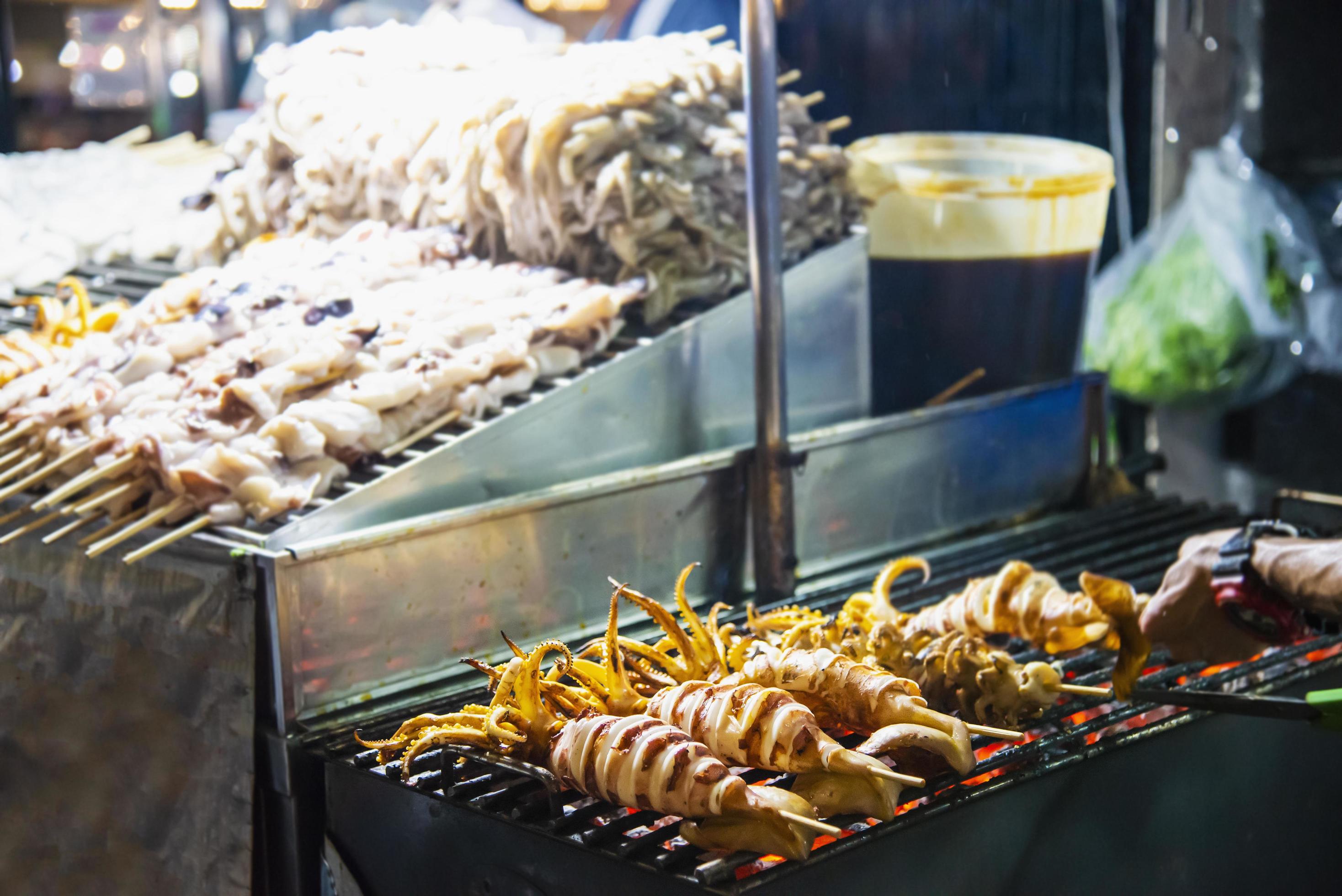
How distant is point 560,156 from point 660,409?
86 cm

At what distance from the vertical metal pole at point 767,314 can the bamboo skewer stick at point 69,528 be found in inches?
69.5

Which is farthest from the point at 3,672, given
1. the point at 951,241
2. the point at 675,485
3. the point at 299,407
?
the point at 951,241

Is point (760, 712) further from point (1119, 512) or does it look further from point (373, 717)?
point (1119, 512)

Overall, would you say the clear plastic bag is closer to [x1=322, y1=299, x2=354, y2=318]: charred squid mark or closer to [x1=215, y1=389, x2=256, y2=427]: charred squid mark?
[x1=322, y1=299, x2=354, y2=318]: charred squid mark

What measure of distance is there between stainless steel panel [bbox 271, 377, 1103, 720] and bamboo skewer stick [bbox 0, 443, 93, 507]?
78 centimetres

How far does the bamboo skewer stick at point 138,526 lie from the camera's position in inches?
113

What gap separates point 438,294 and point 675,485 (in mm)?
994

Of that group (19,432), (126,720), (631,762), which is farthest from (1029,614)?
(19,432)

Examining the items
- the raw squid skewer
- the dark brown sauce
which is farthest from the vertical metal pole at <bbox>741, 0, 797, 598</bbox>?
the raw squid skewer

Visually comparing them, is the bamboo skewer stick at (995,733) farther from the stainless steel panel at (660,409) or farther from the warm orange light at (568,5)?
the warm orange light at (568,5)

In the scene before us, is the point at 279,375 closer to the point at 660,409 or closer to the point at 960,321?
the point at 660,409

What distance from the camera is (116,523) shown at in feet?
10.1

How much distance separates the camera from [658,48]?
14.2 ft

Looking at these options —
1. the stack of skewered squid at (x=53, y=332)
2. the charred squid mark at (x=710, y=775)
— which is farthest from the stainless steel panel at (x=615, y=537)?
the stack of skewered squid at (x=53, y=332)
